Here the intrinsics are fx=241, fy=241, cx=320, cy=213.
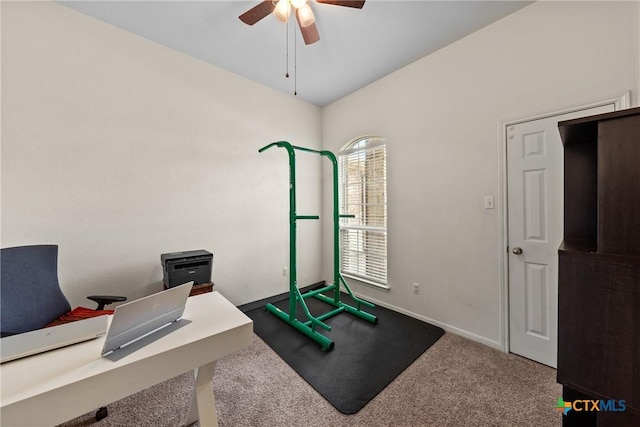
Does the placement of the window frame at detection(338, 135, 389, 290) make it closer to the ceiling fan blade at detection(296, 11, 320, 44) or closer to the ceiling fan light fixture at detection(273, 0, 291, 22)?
the ceiling fan blade at detection(296, 11, 320, 44)

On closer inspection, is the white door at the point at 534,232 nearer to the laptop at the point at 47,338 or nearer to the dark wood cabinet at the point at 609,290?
the dark wood cabinet at the point at 609,290

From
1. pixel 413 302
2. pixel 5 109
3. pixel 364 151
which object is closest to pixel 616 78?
pixel 364 151

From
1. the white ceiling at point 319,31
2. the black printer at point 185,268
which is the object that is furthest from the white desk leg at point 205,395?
the white ceiling at point 319,31

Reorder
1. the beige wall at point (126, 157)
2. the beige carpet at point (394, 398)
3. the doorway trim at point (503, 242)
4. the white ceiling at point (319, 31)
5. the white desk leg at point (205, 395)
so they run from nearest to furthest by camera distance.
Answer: the white desk leg at point (205, 395) → the beige carpet at point (394, 398) → the beige wall at point (126, 157) → the white ceiling at point (319, 31) → the doorway trim at point (503, 242)

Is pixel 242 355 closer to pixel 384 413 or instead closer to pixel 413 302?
pixel 384 413

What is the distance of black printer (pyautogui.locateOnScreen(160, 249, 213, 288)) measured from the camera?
7.14 feet

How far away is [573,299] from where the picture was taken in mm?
763

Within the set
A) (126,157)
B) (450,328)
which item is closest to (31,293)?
(126,157)

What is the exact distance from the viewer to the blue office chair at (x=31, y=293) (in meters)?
1.51

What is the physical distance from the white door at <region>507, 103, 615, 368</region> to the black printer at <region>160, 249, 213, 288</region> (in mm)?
2818

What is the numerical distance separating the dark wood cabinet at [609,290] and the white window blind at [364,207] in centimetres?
238

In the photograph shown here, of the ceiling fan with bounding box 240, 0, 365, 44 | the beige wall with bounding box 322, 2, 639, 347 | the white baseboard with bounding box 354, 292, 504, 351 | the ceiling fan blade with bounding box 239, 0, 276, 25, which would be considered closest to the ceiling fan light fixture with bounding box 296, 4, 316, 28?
the ceiling fan with bounding box 240, 0, 365, 44

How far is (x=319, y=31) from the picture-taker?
227cm

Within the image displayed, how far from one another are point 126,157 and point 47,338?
1.88 m
